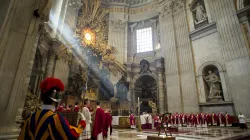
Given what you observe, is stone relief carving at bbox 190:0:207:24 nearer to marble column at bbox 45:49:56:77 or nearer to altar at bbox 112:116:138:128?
altar at bbox 112:116:138:128

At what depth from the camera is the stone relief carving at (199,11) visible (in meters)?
12.0

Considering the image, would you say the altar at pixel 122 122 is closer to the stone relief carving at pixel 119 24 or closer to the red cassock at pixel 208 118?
the red cassock at pixel 208 118

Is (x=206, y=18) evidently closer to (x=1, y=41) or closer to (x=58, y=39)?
(x=58, y=39)

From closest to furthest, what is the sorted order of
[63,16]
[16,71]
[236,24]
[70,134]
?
[70,134]
[16,71]
[236,24]
[63,16]

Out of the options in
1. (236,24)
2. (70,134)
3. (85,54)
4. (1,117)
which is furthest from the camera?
(85,54)

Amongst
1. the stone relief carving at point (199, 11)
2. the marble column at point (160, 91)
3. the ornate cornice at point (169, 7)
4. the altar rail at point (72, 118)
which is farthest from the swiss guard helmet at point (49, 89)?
the ornate cornice at point (169, 7)

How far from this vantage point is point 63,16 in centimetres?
1125

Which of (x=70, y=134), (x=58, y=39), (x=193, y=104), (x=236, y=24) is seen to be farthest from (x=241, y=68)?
(x=58, y=39)

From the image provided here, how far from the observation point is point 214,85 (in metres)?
10.1

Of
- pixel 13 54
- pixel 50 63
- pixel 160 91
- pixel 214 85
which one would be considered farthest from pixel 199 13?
pixel 13 54

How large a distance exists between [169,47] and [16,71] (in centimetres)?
1219

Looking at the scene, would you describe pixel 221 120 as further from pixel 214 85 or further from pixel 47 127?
pixel 47 127

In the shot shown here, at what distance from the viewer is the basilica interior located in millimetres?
2641

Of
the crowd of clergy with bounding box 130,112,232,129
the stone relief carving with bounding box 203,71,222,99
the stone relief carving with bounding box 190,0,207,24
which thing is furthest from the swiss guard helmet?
the stone relief carving with bounding box 190,0,207,24
